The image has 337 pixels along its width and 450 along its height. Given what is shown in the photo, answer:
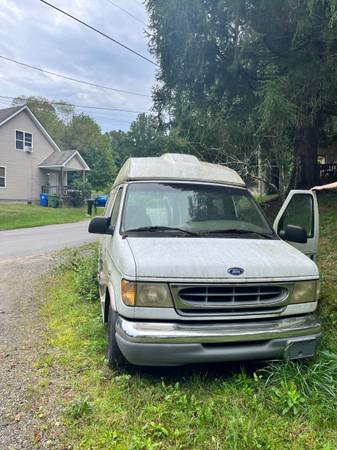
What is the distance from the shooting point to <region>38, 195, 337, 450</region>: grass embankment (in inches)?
112

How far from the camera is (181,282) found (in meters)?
3.22

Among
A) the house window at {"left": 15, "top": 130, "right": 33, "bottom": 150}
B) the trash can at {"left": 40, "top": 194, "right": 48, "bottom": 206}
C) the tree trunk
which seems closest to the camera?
the tree trunk

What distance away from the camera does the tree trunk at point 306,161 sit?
37.3 feet

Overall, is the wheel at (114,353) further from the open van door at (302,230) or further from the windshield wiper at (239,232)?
the open van door at (302,230)

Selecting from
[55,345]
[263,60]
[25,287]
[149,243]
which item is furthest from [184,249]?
[263,60]

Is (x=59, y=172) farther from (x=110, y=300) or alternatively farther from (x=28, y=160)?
(x=110, y=300)

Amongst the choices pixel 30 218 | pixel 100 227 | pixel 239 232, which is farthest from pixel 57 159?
pixel 239 232

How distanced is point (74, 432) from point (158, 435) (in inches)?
25.1

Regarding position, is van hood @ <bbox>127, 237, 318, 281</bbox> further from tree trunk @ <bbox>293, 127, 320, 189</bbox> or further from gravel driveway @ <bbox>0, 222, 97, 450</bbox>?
tree trunk @ <bbox>293, 127, 320, 189</bbox>

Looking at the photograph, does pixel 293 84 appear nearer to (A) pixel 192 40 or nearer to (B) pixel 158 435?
(A) pixel 192 40

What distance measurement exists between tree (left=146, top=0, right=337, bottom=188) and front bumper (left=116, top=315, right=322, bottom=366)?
16.1ft

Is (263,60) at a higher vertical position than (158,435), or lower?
higher

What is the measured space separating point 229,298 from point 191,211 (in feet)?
4.65

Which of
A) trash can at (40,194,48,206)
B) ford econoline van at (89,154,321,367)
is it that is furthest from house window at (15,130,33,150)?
ford econoline van at (89,154,321,367)
